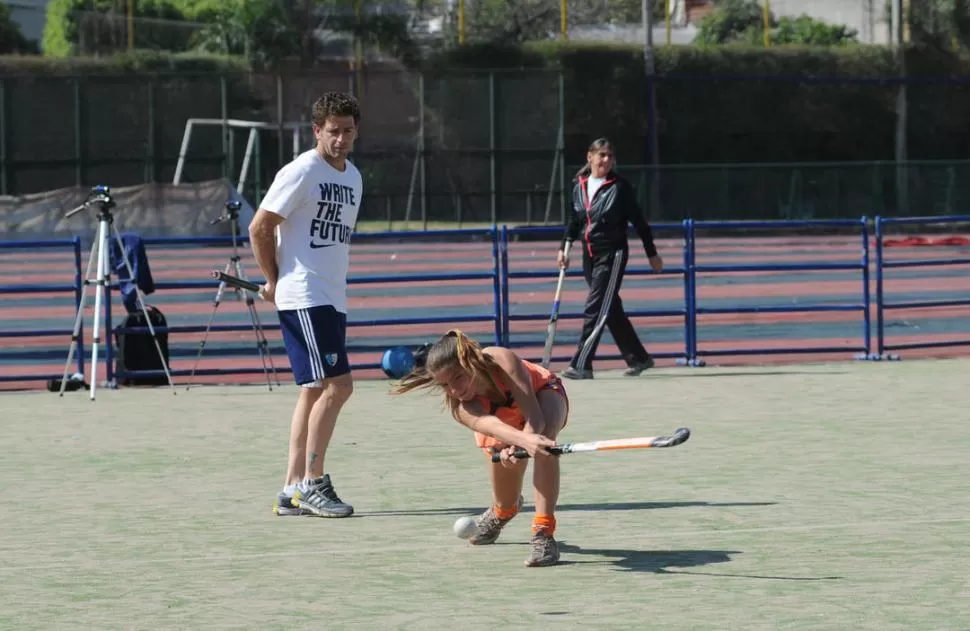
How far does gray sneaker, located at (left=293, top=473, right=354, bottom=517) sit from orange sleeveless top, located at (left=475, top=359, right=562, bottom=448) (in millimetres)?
1317

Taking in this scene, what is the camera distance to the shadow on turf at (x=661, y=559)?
722 centimetres

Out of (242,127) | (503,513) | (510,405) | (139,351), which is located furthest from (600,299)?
(242,127)

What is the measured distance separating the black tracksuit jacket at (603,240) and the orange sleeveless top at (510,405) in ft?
23.6

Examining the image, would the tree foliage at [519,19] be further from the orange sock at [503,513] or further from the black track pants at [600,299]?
the orange sock at [503,513]

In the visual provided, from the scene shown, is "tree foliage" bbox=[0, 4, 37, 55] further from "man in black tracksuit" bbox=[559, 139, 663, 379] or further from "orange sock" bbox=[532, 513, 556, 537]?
"orange sock" bbox=[532, 513, 556, 537]

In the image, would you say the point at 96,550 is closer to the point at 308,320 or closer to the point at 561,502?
the point at 308,320

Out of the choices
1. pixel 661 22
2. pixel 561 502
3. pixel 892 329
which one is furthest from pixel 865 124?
pixel 561 502

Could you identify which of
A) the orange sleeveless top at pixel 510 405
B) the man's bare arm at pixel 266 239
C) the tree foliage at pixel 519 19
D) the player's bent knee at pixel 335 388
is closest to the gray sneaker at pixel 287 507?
the player's bent knee at pixel 335 388

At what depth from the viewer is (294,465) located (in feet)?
29.4

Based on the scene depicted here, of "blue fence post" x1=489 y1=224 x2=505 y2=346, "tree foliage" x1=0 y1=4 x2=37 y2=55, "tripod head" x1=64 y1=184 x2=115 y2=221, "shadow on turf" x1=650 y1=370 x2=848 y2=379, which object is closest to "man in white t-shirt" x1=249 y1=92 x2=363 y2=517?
"tripod head" x1=64 y1=184 x2=115 y2=221

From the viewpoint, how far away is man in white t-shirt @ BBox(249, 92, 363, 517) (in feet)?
28.9

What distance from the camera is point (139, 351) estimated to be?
15.6 m

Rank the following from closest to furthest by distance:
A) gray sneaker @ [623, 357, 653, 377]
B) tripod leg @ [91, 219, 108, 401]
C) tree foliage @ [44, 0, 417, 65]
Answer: tripod leg @ [91, 219, 108, 401], gray sneaker @ [623, 357, 653, 377], tree foliage @ [44, 0, 417, 65]

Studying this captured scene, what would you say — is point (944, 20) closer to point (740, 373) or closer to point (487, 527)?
point (740, 373)
